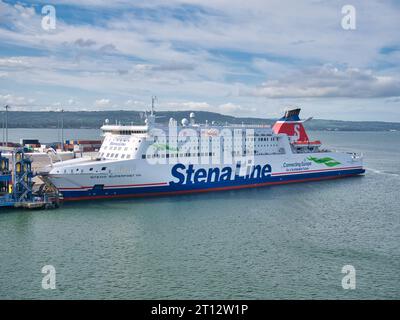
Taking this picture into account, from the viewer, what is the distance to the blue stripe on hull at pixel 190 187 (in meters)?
26.0

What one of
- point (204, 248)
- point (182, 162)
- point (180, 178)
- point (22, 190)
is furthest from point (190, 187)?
point (204, 248)

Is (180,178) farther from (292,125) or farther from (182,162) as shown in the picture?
(292,125)

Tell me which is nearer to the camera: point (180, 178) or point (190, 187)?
point (180, 178)

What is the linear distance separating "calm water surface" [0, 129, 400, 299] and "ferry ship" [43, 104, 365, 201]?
1.37 meters

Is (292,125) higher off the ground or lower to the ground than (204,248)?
higher

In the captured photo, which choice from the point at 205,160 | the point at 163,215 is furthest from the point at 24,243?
the point at 205,160

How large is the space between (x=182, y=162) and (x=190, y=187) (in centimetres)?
171

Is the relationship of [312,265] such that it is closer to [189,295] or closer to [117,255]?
[189,295]

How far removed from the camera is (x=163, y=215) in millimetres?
22719

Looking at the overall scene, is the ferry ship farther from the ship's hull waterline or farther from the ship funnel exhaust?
the ship funnel exhaust

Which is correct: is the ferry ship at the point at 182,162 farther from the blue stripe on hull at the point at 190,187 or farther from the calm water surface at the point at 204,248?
the calm water surface at the point at 204,248

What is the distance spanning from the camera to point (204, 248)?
17250mm

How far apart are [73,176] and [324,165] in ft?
69.1
